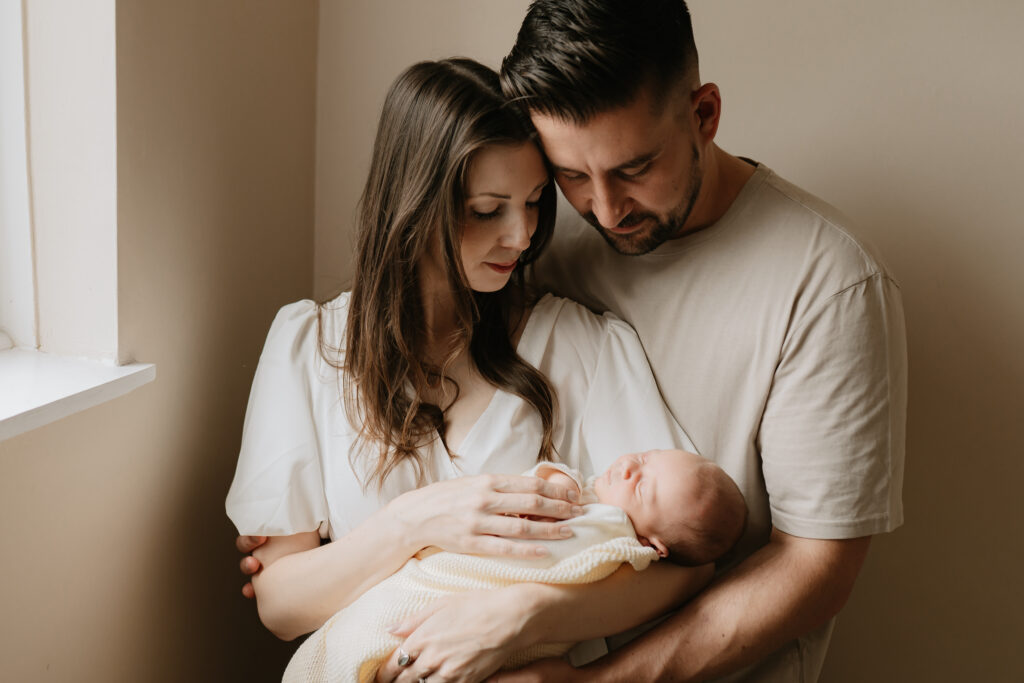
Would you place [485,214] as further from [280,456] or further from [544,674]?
[544,674]

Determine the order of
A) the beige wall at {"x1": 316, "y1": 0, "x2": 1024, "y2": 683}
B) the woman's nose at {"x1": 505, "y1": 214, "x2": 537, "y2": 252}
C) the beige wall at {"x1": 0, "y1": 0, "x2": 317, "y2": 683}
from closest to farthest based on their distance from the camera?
the beige wall at {"x1": 0, "y1": 0, "x2": 317, "y2": 683}
the woman's nose at {"x1": 505, "y1": 214, "x2": 537, "y2": 252}
the beige wall at {"x1": 316, "y1": 0, "x2": 1024, "y2": 683}

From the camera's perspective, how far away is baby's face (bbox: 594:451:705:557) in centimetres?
142

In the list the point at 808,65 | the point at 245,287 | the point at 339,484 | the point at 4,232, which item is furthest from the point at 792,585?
the point at 4,232

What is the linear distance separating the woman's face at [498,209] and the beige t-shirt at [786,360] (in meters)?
0.33

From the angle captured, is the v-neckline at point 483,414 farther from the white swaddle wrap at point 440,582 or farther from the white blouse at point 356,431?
the white swaddle wrap at point 440,582

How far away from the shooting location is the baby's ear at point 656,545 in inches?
57.4

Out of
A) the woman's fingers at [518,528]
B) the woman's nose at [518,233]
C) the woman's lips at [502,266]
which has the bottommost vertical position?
the woman's fingers at [518,528]

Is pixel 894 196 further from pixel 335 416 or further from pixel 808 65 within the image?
pixel 335 416

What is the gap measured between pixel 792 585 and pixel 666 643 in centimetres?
25

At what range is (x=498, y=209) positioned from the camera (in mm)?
1540

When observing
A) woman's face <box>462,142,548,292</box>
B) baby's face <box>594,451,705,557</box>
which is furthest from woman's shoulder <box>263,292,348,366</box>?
baby's face <box>594,451,705,557</box>

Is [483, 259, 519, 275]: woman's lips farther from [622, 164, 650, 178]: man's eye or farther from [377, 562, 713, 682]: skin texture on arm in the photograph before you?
[377, 562, 713, 682]: skin texture on arm

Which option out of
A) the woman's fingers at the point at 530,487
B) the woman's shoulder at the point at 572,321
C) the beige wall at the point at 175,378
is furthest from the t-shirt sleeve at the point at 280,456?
the woman's shoulder at the point at 572,321

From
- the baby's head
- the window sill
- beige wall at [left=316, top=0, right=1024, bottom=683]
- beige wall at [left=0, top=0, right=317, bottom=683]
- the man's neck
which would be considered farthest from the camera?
beige wall at [left=316, top=0, right=1024, bottom=683]
